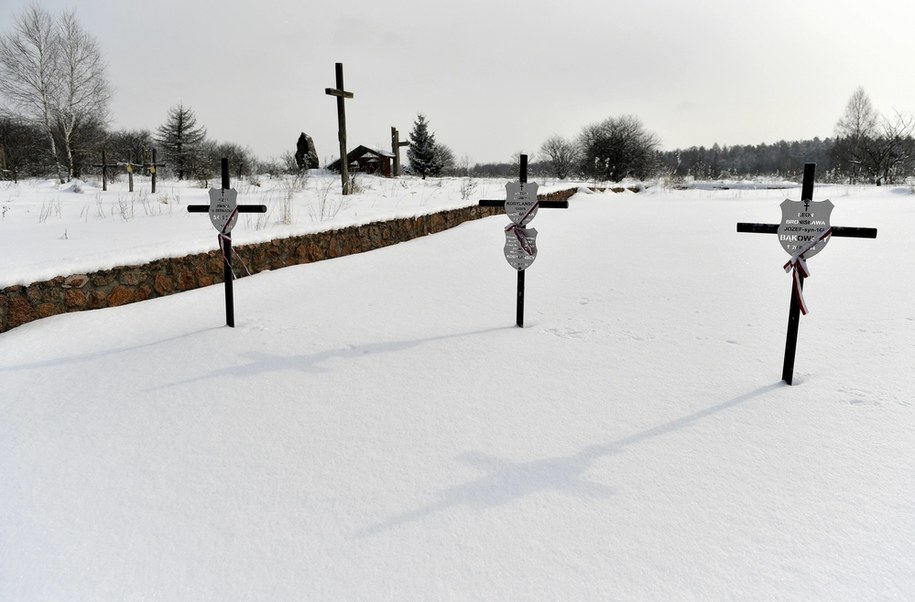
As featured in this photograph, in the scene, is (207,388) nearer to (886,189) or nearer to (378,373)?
(378,373)

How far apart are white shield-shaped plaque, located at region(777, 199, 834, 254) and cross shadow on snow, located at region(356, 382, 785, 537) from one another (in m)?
1.40

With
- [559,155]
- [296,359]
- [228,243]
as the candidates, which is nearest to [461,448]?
[296,359]

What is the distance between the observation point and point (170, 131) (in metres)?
43.3

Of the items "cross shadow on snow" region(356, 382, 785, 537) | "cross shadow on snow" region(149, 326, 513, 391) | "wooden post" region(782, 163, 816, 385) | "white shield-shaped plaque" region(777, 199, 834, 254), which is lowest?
"cross shadow on snow" region(356, 382, 785, 537)

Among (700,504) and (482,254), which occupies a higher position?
(482,254)

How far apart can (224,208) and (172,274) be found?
53.8 inches

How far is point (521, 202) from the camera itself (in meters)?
4.08

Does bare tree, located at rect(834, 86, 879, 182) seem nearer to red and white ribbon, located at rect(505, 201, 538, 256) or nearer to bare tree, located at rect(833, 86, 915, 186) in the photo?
bare tree, located at rect(833, 86, 915, 186)

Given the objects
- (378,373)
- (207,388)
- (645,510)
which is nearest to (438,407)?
(378,373)

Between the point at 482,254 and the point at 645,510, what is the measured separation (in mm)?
5222

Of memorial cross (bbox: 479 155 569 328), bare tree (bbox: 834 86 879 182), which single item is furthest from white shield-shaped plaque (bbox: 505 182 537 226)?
bare tree (bbox: 834 86 879 182)

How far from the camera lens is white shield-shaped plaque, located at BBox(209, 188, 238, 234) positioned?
4.13m

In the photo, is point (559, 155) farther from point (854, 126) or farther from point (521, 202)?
point (521, 202)

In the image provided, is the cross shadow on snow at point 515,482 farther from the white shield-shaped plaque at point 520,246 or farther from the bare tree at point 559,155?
the bare tree at point 559,155
